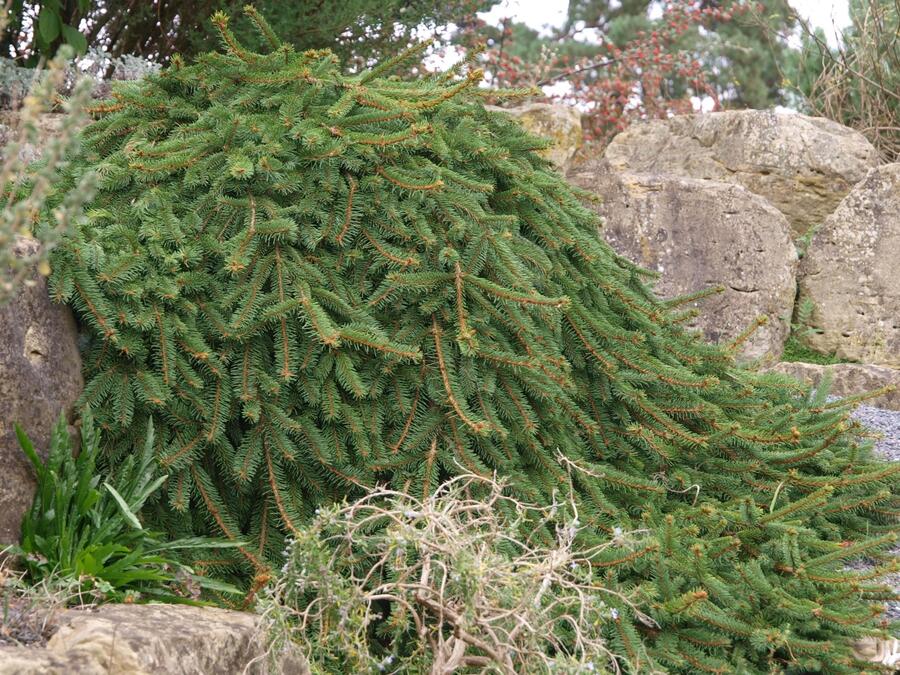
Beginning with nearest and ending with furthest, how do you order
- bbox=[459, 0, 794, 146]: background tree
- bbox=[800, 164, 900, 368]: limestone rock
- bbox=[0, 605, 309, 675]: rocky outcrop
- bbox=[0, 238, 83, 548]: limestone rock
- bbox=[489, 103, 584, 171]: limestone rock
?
bbox=[0, 605, 309, 675]: rocky outcrop, bbox=[0, 238, 83, 548]: limestone rock, bbox=[800, 164, 900, 368]: limestone rock, bbox=[489, 103, 584, 171]: limestone rock, bbox=[459, 0, 794, 146]: background tree

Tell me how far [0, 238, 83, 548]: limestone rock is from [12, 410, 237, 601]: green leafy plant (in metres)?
0.04

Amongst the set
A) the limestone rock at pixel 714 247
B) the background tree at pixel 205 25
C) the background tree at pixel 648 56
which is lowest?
the limestone rock at pixel 714 247

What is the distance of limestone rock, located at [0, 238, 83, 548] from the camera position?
267cm

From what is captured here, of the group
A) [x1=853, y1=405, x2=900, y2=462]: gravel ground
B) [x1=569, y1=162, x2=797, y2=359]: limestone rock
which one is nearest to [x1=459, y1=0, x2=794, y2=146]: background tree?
[x1=569, y1=162, x2=797, y2=359]: limestone rock

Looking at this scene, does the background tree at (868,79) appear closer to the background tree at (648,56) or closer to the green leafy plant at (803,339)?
the background tree at (648,56)

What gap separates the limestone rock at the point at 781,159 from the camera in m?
7.35

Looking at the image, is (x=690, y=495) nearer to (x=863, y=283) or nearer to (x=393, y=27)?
(x=863, y=283)

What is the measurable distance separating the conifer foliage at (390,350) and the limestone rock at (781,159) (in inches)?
159

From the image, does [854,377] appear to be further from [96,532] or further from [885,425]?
[96,532]

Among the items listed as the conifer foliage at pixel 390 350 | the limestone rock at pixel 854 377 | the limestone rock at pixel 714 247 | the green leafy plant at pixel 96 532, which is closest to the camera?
the green leafy plant at pixel 96 532

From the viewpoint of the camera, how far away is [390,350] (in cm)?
303

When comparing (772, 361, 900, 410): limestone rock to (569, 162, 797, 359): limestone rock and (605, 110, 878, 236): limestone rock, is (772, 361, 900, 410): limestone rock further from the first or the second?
(605, 110, 878, 236): limestone rock

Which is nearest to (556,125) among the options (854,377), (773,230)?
(773,230)

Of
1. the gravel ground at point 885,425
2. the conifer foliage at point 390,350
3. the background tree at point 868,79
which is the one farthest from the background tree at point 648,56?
the conifer foliage at point 390,350
